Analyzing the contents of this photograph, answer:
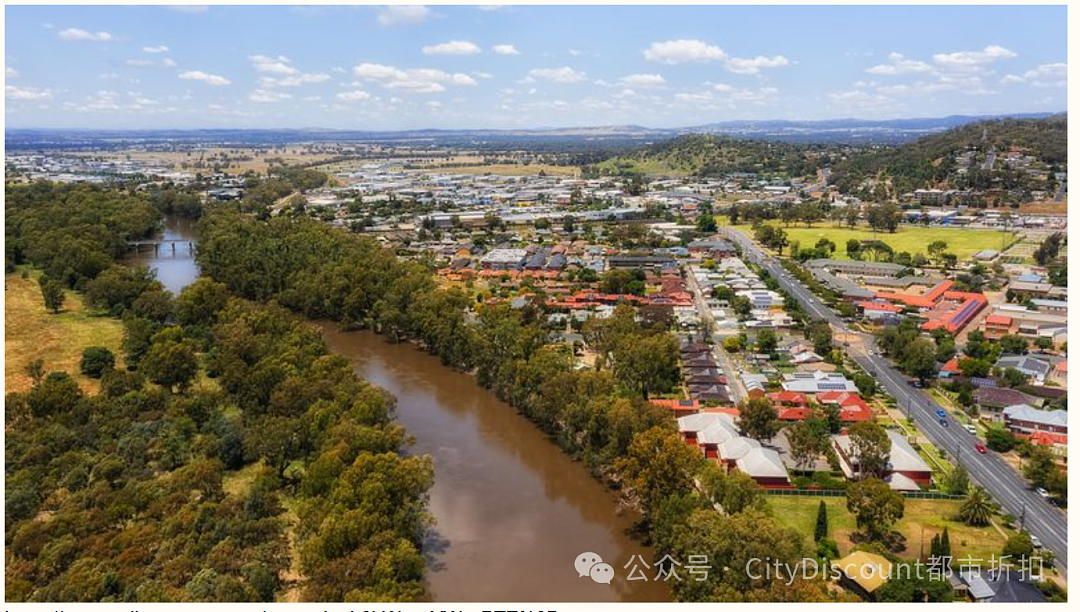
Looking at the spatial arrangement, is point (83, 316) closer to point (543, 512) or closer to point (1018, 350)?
point (543, 512)

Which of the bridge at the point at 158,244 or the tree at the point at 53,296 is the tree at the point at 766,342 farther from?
the bridge at the point at 158,244

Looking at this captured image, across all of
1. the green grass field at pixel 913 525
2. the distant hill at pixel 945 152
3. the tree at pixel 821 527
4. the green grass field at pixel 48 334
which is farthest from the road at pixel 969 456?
the distant hill at pixel 945 152

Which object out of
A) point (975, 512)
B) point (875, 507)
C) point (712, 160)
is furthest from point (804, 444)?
point (712, 160)

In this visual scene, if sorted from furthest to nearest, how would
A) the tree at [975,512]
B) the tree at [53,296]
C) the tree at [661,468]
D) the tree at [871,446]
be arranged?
the tree at [53,296], the tree at [871,446], the tree at [975,512], the tree at [661,468]

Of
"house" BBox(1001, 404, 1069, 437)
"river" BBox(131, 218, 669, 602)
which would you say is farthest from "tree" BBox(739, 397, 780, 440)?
"house" BBox(1001, 404, 1069, 437)

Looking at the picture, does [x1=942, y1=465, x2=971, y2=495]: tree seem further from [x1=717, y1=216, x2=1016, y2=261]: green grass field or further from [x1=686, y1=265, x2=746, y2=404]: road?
[x1=717, y1=216, x2=1016, y2=261]: green grass field

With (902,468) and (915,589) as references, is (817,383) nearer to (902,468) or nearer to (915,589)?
(902,468)
